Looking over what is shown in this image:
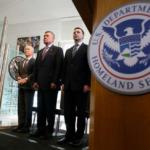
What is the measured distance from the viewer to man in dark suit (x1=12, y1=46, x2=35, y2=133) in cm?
244

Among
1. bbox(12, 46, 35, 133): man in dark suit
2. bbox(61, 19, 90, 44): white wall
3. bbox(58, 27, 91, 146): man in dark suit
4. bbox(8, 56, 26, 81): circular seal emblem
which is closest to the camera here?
bbox(58, 27, 91, 146): man in dark suit

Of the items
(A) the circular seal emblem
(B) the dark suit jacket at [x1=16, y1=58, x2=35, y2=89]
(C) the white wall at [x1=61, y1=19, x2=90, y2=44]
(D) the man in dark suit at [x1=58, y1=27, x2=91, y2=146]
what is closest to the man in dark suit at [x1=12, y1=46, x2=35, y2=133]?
(B) the dark suit jacket at [x1=16, y1=58, x2=35, y2=89]

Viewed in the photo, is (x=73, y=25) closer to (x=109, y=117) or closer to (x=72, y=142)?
(x=72, y=142)

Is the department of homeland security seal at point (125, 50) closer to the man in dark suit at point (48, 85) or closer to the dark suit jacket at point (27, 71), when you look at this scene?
the man in dark suit at point (48, 85)

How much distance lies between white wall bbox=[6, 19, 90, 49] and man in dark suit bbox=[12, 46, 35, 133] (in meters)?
3.83

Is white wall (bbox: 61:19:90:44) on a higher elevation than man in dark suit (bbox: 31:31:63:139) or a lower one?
higher

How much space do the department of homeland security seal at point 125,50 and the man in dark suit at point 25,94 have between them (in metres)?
1.98

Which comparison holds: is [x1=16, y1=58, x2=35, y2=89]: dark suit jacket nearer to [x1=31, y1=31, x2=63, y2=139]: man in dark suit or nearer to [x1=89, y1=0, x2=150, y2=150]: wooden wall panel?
[x1=31, y1=31, x2=63, y2=139]: man in dark suit

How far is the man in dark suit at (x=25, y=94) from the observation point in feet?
8.01

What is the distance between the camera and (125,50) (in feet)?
1.98

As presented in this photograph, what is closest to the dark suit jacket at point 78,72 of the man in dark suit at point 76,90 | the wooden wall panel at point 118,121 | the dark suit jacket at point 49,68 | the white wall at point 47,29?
the man in dark suit at point 76,90

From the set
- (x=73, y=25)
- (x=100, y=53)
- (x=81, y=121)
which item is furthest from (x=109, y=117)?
(x=73, y=25)

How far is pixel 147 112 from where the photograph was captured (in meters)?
0.54

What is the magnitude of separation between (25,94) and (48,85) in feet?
2.13
